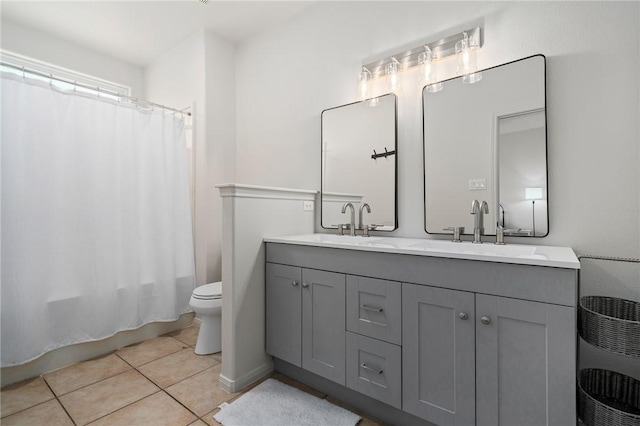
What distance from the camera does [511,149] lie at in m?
1.61

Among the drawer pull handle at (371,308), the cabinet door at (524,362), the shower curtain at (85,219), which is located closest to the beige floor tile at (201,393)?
the shower curtain at (85,219)

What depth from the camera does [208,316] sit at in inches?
89.2

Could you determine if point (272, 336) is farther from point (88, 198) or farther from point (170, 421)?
point (88, 198)

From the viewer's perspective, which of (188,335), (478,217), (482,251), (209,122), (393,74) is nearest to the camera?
(482,251)

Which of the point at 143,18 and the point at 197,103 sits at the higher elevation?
the point at 143,18

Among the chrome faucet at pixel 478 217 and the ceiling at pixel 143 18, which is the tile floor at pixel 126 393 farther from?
the ceiling at pixel 143 18

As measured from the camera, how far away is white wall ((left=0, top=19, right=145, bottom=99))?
8.79ft

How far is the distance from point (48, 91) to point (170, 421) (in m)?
2.22

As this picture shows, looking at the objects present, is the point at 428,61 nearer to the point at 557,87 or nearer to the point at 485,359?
the point at 557,87

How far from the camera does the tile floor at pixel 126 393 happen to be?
1546 millimetres

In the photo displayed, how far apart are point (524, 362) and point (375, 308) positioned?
0.61 m

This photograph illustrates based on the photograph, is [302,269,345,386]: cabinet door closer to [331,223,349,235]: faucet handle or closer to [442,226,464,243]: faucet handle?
[331,223,349,235]: faucet handle

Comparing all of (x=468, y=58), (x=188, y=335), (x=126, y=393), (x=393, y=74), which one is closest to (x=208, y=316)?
(x=188, y=335)

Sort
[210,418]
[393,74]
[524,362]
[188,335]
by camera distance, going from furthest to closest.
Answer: [188,335] → [393,74] → [210,418] → [524,362]
